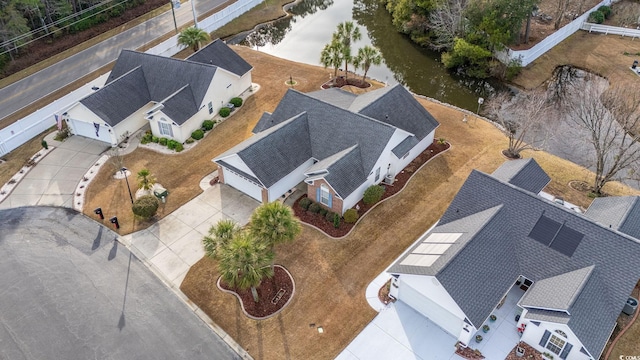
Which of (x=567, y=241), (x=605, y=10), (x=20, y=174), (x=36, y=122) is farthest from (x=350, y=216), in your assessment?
(x=605, y=10)

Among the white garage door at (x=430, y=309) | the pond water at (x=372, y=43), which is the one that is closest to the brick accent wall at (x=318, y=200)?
the white garage door at (x=430, y=309)

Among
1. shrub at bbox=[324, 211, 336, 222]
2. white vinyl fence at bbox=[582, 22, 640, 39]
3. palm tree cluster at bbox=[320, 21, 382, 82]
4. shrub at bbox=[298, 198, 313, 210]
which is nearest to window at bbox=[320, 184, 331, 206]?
shrub at bbox=[324, 211, 336, 222]

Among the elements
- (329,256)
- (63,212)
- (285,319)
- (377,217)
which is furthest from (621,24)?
(63,212)

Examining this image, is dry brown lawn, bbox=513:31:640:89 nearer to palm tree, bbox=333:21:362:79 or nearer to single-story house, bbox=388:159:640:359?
palm tree, bbox=333:21:362:79

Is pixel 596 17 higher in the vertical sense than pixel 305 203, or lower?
higher

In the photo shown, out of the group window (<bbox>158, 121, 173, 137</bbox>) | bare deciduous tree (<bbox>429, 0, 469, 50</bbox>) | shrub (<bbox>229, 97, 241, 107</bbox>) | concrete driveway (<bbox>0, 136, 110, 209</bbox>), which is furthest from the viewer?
bare deciduous tree (<bbox>429, 0, 469, 50</bbox>)

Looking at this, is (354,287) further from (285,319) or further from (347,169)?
(347,169)

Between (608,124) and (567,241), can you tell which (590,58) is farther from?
(567,241)

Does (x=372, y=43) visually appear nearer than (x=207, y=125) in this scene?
No
